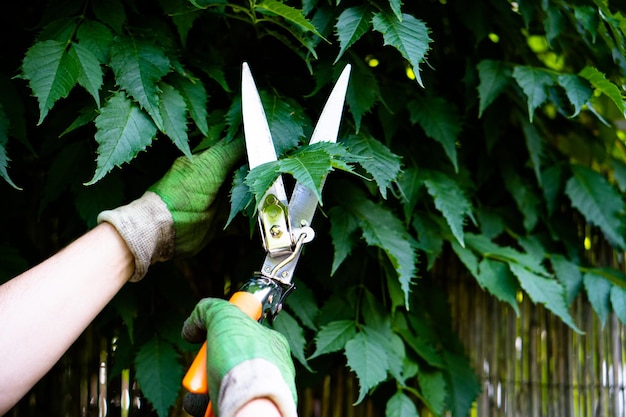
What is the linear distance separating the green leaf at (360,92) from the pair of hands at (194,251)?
0.68 feet

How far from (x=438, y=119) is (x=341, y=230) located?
0.99 feet

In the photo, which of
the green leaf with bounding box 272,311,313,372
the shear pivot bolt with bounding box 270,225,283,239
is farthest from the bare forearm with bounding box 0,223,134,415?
the green leaf with bounding box 272,311,313,372

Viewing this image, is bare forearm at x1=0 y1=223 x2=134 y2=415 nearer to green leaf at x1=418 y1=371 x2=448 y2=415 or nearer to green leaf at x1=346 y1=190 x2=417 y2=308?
green leaf at x1=346 y1=190 x2=417 y2=308

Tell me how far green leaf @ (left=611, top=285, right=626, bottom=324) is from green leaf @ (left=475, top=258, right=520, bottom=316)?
244 millimetres

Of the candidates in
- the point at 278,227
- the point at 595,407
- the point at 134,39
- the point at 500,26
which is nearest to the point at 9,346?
the point at 278,227

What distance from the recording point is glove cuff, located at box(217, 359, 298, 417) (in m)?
0.69

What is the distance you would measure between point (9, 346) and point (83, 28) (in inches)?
20.7

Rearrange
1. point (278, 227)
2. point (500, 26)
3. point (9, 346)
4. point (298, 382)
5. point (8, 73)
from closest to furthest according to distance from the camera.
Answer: point (9, 346) < point (278, 227) < point (8, 73) < point (298, 382) < point (500, 26)

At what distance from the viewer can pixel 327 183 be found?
4.01 ft

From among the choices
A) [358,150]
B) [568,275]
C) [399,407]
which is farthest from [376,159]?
[568,275]

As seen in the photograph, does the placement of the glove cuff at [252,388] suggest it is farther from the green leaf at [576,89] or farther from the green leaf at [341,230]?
the green leaf at [576,89]

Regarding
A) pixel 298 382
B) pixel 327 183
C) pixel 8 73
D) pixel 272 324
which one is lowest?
pixel 298 382

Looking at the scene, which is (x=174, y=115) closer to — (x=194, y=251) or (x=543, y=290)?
(x=194, y=251)

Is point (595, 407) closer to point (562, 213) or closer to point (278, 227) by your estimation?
point (562, 213)
